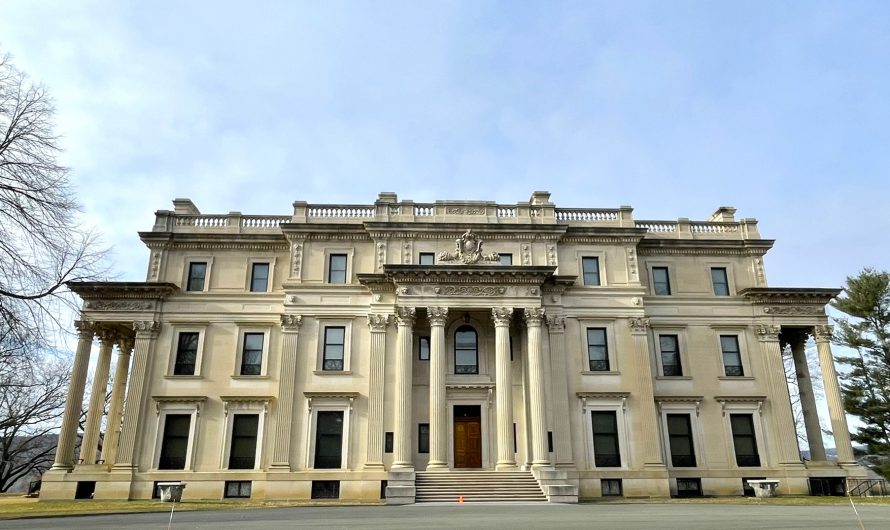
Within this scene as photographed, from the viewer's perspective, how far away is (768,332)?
32.2m

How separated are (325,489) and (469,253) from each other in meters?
13.6

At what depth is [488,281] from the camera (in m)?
29.7

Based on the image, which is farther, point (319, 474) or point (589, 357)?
point (589, 357)

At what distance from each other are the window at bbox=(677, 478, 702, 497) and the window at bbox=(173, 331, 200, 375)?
25.7 metres

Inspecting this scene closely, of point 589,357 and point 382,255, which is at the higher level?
point 382,255

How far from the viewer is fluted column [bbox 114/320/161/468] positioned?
28.3 meters

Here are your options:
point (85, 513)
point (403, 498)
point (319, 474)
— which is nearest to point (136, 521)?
point (85, 513)

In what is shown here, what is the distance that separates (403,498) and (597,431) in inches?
441

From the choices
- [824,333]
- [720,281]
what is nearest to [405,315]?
[720,281]

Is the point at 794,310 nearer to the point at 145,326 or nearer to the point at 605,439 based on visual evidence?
the point at 605,439

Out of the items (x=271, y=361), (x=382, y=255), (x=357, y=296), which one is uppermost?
(x=382, y=255)

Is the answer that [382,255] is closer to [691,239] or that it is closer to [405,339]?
[405,339]

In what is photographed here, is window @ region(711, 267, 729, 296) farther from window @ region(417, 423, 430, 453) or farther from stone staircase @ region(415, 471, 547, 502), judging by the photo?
window @ region(417, 423, 430, 453)

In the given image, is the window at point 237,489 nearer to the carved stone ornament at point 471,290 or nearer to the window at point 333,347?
the window at point 333,347
